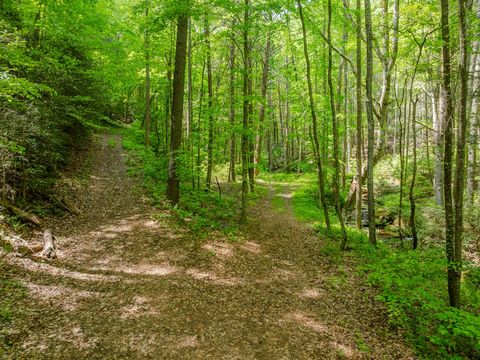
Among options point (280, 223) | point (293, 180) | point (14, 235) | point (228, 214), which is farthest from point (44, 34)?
point (293, 180)

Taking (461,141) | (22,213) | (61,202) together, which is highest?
(461,141)

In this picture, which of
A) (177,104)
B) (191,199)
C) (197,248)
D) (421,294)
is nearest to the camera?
(421,294)

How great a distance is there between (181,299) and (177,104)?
22.3ft

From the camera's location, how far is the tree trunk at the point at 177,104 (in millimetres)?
10016

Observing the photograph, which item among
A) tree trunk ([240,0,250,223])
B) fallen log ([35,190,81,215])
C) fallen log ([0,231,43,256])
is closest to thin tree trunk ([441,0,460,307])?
tree trunk ([240,0,250,223])

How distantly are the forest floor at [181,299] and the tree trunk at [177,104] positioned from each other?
133 centimetres

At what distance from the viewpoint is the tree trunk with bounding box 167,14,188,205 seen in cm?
1002

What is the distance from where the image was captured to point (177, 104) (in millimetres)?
10352

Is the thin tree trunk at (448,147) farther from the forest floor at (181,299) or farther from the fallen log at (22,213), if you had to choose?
the fallen log at (22,213)

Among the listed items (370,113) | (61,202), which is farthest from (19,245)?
(370,113)

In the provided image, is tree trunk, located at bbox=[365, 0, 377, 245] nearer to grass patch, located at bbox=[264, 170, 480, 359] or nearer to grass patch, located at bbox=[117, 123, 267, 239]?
grass patch, located at bbox=[264, 170, 480, 359]

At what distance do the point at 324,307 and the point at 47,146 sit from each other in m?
8.98

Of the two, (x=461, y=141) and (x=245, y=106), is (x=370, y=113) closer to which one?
(x=245, y=106)

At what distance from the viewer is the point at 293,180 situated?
80.7 feet
